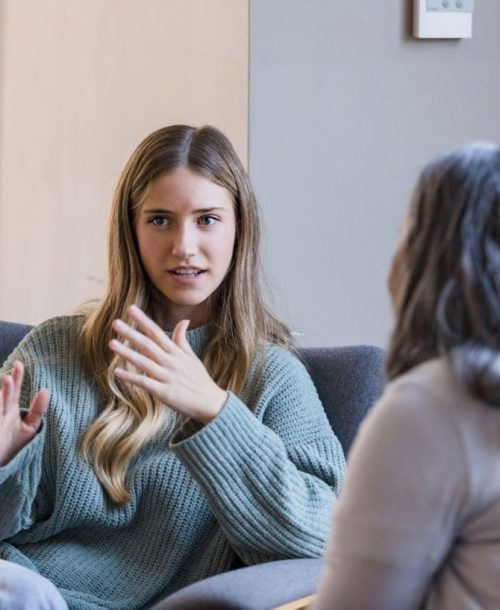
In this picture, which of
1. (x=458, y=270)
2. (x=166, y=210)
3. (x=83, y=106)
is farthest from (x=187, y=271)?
(x=83, y=106)

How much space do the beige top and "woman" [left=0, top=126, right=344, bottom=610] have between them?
0.62 m

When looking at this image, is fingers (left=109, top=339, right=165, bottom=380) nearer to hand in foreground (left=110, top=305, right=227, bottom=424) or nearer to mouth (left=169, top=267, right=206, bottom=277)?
hand in foreground (left=110, top=305, right=227, bottom=424)

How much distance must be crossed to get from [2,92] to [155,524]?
158 centimetres

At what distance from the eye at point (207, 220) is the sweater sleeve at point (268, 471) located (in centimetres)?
28

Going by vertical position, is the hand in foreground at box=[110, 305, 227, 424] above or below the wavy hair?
below

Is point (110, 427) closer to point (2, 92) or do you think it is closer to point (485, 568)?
point (485, 568)

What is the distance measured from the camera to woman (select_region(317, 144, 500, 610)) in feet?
3.02

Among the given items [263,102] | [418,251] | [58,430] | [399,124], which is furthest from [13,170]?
[418,251]

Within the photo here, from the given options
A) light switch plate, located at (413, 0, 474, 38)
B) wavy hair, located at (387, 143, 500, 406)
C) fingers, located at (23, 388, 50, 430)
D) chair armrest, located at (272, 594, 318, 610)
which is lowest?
chair armrest, located at (272, 594, 318, 610)

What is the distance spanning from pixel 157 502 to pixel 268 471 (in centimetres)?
23

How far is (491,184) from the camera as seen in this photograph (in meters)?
0.96

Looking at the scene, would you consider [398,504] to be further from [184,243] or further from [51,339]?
[51,339]

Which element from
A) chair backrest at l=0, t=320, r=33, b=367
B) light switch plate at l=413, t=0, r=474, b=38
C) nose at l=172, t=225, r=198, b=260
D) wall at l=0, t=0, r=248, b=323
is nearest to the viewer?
nose at l=172, t=225, r=198, b=260

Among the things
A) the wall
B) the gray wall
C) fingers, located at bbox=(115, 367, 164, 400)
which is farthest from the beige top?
the wall
